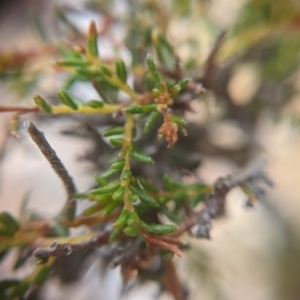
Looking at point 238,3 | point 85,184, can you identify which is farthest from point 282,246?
point 238,3

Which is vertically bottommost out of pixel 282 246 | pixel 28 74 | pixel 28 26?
pixel 282 246

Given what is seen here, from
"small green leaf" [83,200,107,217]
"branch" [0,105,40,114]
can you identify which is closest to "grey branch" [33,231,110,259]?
"small green leaf" [83,200,107,217]

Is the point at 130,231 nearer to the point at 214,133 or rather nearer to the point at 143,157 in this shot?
the point at 143,157

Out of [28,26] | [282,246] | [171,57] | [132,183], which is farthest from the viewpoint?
[28,26]

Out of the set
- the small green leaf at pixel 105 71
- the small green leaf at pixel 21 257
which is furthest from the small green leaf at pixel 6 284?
the small green leaf at pixel 105 71

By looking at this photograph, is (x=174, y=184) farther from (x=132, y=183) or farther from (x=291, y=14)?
(x=291, y=14)
